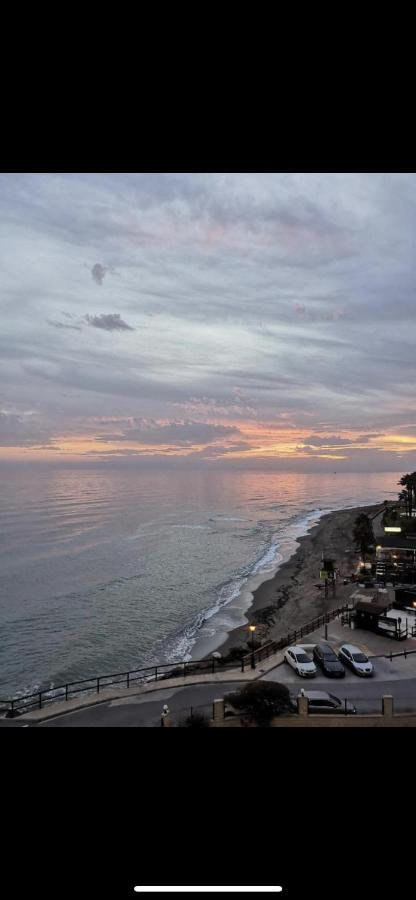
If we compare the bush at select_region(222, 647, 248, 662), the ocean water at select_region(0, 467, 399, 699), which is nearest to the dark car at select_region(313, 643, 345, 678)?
the bush at select_region(222, 647, 248, 662)

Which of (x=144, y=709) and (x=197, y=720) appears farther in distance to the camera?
(x=144, y=709)

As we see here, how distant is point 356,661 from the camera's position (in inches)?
364

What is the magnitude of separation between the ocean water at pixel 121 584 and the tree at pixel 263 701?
10114mm

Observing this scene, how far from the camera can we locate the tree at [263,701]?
19.7 feet

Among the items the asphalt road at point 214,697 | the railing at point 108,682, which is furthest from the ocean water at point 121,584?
the asphalt road at point 214,697

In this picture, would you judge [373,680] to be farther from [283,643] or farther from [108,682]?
[108,682]

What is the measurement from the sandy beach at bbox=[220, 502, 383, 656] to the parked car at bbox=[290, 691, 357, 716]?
333 inches

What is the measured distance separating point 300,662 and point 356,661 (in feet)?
3.73
